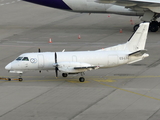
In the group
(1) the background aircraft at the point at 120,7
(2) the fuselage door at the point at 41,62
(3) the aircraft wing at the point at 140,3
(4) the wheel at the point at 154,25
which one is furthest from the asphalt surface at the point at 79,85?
(3) the aircraft wing at the point at 140,3

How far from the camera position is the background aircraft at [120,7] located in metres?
48.3

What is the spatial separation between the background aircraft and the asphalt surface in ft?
7.15

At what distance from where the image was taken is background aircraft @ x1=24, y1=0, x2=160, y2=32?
159 ft

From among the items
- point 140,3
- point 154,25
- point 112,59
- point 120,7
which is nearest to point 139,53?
point 112,59

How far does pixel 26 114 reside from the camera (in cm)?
2586

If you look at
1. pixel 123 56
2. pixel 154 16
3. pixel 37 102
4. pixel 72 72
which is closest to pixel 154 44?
pixel 154 16

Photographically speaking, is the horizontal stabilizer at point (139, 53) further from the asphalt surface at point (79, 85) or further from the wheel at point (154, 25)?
the wheel at point (154, 25)

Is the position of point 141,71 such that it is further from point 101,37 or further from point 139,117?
point 101,37

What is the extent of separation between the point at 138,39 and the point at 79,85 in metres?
6.14

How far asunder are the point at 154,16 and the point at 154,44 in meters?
→ 6.22

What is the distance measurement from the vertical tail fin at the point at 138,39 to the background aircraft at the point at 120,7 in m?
15.3

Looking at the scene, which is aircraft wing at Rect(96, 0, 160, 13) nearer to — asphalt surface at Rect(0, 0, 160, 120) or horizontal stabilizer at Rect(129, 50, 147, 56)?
asphalt surface at Rect(0, 0, 160, 120)

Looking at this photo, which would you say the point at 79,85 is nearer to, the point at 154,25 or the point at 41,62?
the point at 41,62

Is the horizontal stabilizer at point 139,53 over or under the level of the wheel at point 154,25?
under
